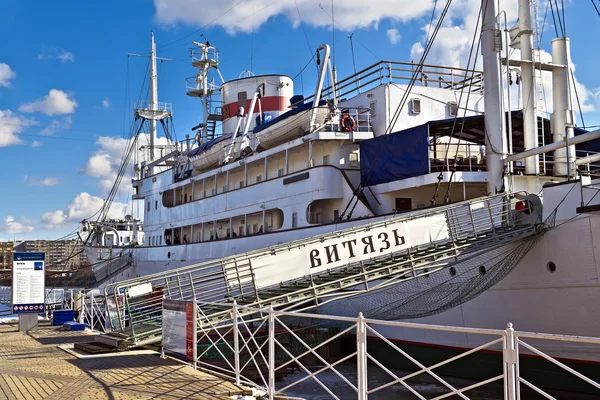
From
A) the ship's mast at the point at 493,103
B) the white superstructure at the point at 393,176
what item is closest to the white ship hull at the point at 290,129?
the white superstructure at the point at 393,176

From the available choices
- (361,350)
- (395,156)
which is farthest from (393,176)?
(361,350)

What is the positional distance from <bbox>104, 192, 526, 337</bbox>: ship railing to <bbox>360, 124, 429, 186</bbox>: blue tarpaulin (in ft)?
10.2

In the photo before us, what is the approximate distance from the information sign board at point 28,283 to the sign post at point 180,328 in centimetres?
802

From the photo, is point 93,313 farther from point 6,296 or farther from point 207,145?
point 6,296

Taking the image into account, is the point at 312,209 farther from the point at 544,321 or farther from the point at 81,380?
the point at 81,380

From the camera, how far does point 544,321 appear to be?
12.6 metres

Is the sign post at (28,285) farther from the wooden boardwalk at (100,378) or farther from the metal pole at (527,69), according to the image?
the metal pole at (527,69)

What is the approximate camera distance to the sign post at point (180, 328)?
994 centimetres

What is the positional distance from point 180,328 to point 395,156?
379 inches

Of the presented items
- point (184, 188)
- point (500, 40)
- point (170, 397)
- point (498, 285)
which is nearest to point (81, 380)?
point (170, 397)

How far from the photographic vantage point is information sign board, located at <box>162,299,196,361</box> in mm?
9961

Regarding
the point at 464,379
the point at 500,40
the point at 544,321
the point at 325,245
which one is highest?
the point at 500,40

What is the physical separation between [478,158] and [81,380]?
14757mm

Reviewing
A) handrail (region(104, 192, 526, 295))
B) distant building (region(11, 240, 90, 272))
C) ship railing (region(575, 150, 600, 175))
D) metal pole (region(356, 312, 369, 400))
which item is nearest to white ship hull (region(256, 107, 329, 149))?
ship railing (region(575, 150, 600, 175))
